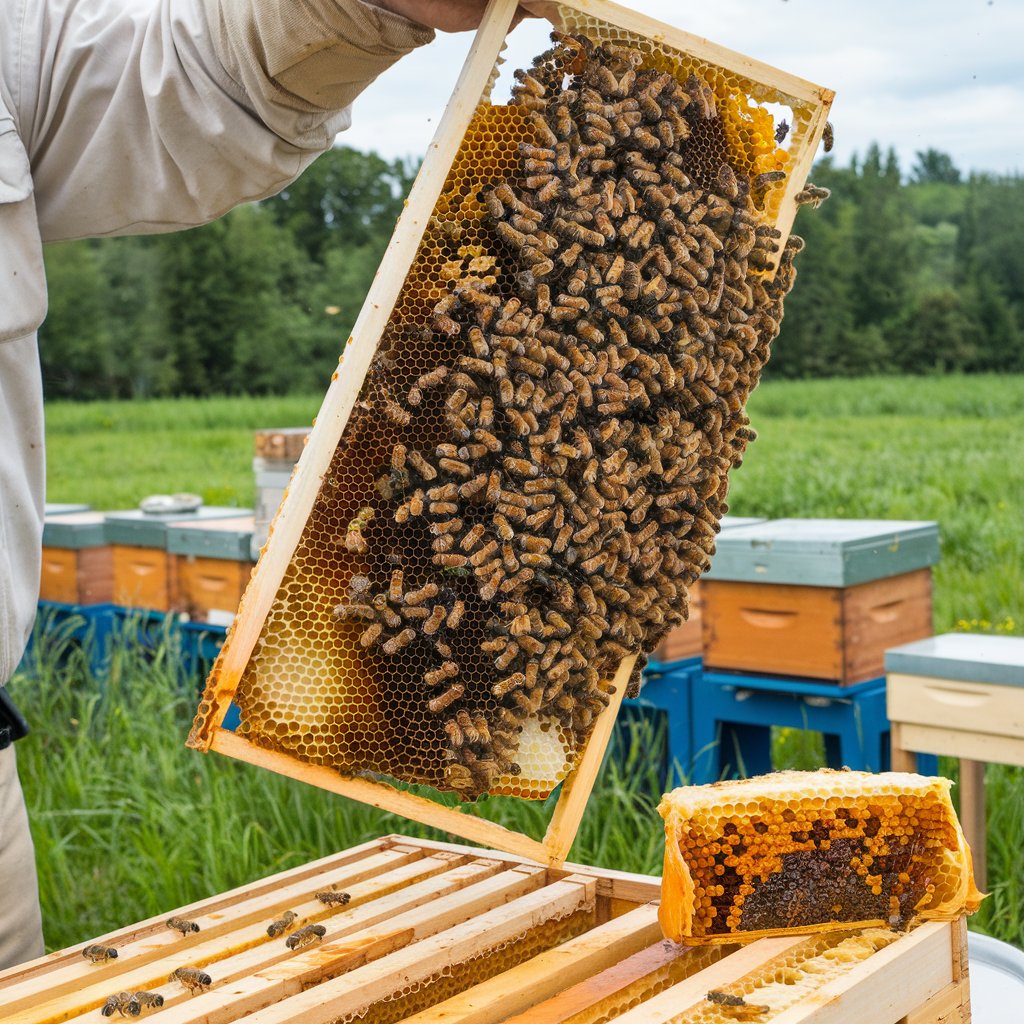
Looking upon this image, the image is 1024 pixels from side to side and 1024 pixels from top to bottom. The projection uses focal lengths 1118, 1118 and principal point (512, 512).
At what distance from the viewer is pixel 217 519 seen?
731 centimetres

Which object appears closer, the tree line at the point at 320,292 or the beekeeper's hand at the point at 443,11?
the beekeeper's hand at the point at 443,11

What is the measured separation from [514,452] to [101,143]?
122 cm

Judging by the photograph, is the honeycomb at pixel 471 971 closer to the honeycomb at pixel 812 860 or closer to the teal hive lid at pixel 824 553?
the honeycomb at pixel 812 860

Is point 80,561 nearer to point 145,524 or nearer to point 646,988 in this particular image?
point 145,524

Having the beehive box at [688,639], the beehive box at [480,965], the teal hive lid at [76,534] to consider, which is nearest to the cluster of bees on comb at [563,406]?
Result: the beehive box at [480,965]

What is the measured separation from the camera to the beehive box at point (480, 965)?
1.70 meters

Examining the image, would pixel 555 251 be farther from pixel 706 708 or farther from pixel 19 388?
pixel 706 708

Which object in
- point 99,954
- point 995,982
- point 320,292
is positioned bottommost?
point 995,982

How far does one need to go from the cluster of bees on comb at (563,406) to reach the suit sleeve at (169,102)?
0.45 meters

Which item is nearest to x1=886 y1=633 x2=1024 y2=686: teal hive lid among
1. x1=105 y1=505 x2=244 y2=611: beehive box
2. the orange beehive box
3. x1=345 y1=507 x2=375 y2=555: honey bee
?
the orange beehive box

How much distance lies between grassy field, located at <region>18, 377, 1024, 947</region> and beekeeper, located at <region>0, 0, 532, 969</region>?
86.0 inches

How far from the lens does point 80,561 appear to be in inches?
304

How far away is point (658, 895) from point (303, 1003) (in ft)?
2.65

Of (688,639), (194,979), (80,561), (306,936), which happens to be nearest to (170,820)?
(688,639)
